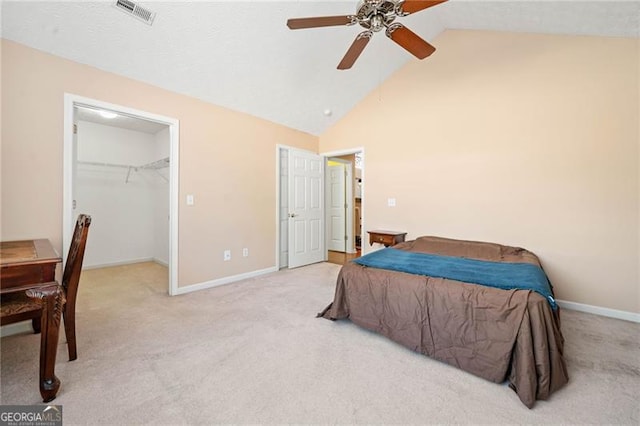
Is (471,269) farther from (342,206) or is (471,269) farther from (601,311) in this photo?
(342,206)

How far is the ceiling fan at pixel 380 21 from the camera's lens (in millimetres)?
1777

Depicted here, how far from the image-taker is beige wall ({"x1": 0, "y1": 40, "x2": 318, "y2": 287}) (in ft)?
7.27

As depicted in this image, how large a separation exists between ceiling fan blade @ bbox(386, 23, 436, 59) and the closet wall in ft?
12.3

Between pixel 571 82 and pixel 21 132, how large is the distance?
17.4ft

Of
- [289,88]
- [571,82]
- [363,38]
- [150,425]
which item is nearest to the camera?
[150,425]

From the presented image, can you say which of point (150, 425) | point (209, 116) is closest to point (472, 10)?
point (209, 116)

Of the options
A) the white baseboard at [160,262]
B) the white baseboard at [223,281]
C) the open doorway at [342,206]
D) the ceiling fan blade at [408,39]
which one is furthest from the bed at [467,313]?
the white baseboard at [160,262]

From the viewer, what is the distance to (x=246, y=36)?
274cm

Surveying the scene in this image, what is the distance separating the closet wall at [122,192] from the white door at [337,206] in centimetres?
321

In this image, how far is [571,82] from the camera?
9.27ft

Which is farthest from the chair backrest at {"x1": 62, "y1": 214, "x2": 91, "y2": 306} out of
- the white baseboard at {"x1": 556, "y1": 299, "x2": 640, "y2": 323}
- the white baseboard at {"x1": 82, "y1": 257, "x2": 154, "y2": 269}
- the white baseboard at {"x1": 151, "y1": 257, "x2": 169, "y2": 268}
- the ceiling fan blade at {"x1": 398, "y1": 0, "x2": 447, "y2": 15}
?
the white baseboard at {"x1": 556, "y1": 299, "x2": 640, "y2": 323}

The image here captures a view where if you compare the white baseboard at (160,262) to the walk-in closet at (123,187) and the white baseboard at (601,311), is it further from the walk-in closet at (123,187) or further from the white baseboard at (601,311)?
the white baseboard at (601,311)

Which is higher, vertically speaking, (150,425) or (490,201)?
(490,201)

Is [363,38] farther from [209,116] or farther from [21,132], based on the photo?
[21,132]
